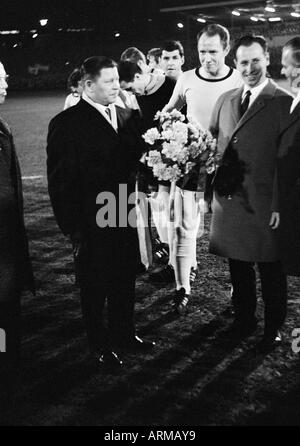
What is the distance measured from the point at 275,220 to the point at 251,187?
289 millimetres

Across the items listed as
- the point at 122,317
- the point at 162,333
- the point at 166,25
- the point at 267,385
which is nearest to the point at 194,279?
the point at 162,333

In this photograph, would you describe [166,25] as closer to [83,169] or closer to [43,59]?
[43,59]

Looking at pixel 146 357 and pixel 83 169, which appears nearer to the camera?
pixel 83 169

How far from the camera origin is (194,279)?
19.1 ft

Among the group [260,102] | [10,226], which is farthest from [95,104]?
[260,102]

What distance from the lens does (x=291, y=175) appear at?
12.9 feet

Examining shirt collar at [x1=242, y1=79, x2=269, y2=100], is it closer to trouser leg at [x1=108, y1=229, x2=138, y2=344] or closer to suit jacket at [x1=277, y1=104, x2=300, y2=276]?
suit jacket at [x1=277, y1=104, x2=300, y2=276]

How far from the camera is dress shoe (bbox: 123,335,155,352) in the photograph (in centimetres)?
436

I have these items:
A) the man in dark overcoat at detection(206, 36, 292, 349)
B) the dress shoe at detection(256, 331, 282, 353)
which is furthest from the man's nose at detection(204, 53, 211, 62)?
the dress shoe at detection(256, 331, 282, 353)

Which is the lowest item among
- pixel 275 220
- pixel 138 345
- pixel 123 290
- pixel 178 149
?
pixel 138 345

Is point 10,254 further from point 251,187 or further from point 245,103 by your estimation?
point 245,103

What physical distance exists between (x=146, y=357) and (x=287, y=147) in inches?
70.7

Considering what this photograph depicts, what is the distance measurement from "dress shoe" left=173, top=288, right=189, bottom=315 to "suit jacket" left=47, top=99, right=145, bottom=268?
4.03 feet

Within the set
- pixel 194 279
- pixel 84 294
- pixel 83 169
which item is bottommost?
pixel 194 279
